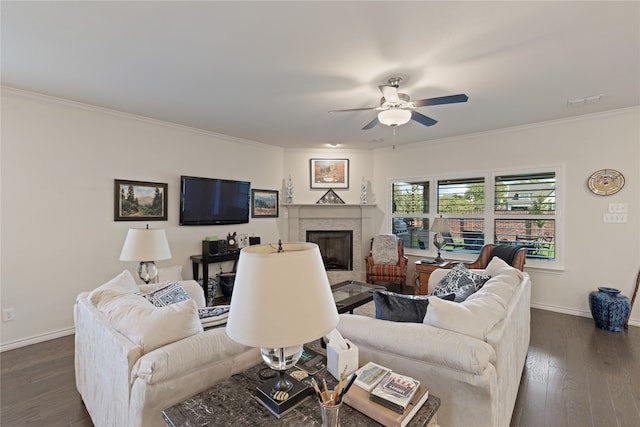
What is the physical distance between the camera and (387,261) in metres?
5.18

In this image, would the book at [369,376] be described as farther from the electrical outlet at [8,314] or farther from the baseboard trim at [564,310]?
the baseboard trim at [564,310]

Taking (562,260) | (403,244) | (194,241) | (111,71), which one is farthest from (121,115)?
(562,260)

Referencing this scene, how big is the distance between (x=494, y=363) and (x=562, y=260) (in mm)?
3573

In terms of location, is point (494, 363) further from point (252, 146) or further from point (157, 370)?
point (252, 146)

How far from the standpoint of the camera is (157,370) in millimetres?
1234

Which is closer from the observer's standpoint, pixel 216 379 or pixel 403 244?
pixel 216 379

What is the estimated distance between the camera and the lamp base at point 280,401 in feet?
3.61

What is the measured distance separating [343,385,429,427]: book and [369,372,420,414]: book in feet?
0.06

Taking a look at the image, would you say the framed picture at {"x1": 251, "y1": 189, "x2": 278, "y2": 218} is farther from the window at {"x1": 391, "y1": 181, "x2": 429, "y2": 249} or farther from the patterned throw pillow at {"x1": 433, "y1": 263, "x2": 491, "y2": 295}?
the patterned throw pillow at {"x1": 433, "y1": 263, "x2": 491, "y2": 295}

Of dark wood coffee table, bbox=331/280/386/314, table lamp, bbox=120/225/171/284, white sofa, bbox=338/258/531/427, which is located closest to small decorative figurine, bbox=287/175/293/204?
dark wood coffee table, bbox=331/280/386/314

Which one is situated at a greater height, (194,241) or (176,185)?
(176,185)

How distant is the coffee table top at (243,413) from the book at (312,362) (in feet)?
0.66

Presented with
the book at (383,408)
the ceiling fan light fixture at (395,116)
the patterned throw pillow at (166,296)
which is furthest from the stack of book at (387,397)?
the ceiling fan light fixture at (395,116)

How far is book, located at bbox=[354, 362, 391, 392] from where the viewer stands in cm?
120
